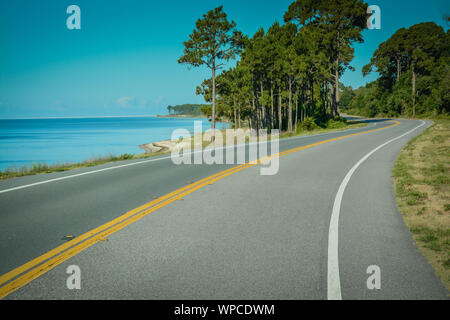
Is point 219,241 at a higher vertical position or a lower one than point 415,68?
lower

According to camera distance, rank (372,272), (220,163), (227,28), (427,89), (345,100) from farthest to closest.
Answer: (345,100)
(427,89)
(227,28)
(220,163)
(372,272)

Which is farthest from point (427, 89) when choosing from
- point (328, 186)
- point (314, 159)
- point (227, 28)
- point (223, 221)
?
point (223, 221)

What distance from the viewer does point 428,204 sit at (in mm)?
6043

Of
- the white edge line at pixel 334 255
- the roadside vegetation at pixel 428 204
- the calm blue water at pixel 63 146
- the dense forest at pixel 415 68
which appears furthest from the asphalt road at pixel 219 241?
the dense forest at pixel 415 68

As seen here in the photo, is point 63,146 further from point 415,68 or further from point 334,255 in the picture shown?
point 415,68

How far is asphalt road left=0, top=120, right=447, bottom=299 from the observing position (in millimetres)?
3018

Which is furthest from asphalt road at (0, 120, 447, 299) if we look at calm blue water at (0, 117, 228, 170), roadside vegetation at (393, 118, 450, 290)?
calm blue water at (0, 117, 228, 170)

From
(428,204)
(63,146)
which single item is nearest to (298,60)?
(428,204)

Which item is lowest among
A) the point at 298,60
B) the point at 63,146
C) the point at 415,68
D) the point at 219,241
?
the point at 63,146

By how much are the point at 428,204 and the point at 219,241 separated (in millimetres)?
4818
